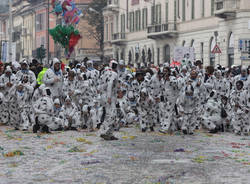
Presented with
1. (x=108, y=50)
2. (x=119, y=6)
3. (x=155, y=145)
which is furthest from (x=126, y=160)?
(x=108, y=50)

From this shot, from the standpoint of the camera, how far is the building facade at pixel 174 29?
4447cm

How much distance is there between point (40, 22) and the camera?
338 ft

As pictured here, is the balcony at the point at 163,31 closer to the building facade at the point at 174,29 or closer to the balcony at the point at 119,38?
the building facade at the point at 174,29

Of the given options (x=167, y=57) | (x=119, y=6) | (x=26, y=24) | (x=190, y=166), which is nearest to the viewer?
(x=190, y=166)

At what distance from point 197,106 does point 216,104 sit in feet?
2.73

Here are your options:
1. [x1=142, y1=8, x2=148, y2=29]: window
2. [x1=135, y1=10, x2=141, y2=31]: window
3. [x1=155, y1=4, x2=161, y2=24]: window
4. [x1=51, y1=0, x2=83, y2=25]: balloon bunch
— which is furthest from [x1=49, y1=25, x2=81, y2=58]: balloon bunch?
[x1=135, y1=10, x2=141, y2=31]: window

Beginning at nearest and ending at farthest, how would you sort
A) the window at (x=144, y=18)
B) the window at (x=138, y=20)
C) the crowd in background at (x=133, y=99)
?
the crowd in background at (x=133, y=99), the window at (x=144, y=18), the window at (x=138, y=20)

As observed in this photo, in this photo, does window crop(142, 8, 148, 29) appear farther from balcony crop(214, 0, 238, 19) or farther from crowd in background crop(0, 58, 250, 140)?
crowd in background crop(0, 58, 250, 140)

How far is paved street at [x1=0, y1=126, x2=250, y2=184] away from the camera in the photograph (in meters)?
10.7

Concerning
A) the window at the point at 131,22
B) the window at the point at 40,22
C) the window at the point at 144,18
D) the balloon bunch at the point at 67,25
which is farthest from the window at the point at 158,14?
the window at the point at 40,22

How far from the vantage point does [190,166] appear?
11.9m

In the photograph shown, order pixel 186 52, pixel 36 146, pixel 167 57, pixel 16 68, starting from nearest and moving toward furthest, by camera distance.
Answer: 1. pixel 36 146
2. pixel 16 68
3. pixel 186 52
4. pixel 167 57

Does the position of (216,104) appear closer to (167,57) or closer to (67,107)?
(67,107)

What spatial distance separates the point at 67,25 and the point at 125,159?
17555 mm
